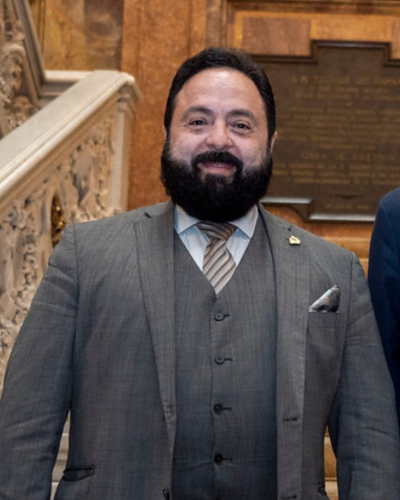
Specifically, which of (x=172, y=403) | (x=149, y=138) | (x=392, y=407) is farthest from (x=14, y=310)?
(x=149, y=138)

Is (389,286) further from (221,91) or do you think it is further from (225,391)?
(221,91)

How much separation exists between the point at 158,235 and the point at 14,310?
4.61 ft

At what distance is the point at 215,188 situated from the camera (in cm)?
229

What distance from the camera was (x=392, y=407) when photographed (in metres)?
2.19

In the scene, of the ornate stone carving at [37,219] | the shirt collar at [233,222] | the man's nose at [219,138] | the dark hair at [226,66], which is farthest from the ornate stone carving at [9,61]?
the man's nose at [219,138]

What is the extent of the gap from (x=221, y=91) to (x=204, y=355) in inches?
29.8

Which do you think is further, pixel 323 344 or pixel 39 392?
pixel 323 344

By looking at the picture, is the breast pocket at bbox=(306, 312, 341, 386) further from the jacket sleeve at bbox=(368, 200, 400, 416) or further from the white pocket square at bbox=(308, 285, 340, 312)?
the jacket sleeve at bbox=(368, 200, 400, 416)

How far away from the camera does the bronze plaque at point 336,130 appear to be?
7.13 meters

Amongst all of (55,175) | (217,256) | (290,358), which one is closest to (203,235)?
(217,256)

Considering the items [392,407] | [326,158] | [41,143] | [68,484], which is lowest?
[326,158]

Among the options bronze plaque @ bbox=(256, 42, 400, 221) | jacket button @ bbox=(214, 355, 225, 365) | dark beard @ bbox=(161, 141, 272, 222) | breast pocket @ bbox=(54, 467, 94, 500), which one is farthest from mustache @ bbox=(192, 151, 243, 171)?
bronze plaque @ bbox=(256, 42, 400, 221)

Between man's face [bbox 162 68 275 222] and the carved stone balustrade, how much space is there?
1.16 metres

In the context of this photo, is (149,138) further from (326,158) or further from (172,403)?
(172,403)
